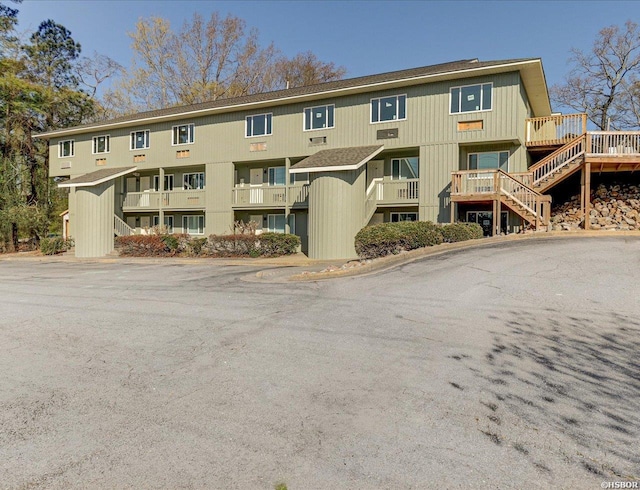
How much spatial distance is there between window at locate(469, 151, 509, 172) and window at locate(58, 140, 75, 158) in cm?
2723

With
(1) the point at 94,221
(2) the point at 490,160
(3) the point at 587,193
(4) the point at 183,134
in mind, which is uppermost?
(4) the point at 183,134

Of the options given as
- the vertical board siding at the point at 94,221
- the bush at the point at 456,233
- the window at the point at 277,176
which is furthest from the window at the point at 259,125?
the bush at the point at 456,233

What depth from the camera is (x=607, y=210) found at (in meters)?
17.5

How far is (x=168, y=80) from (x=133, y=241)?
23.1 meters

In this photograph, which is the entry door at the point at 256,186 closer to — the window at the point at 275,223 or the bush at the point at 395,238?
the window at the point at 275,223

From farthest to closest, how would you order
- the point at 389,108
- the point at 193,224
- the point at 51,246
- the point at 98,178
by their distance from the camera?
the point at 193,224 → the point at 51,246 → the point at 98,178 → the point at 389,108

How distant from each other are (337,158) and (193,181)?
498 inches

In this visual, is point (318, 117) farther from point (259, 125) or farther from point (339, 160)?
point (339, 160)

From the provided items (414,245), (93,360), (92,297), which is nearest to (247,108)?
(414,245)

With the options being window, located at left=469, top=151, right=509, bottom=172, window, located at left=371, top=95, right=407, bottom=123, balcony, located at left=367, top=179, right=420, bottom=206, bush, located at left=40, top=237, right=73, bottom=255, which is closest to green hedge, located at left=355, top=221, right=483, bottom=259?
balcony, located at left=367, top=179, right=420, bottom=206

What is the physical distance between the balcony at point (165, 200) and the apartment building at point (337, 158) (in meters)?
0.09

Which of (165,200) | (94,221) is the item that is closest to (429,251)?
(165,200)

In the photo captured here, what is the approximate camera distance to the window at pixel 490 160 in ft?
60.3

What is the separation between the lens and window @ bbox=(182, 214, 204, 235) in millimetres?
26594
